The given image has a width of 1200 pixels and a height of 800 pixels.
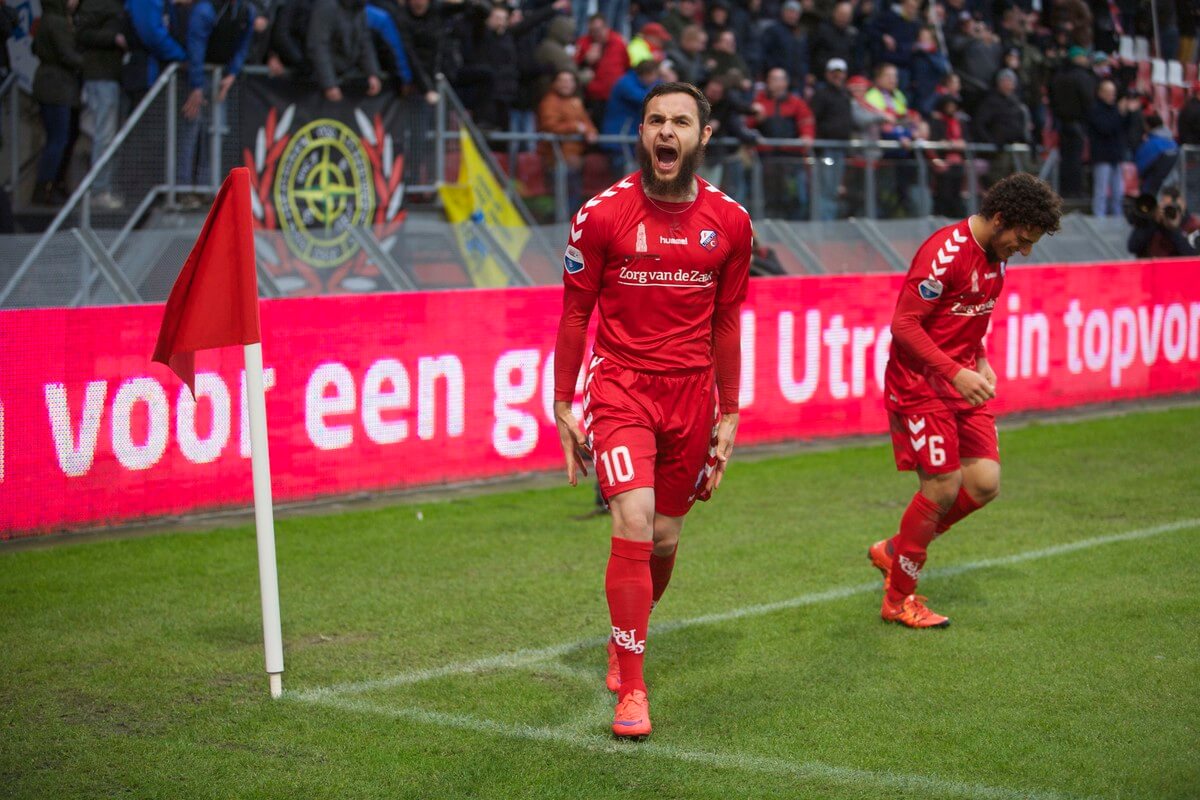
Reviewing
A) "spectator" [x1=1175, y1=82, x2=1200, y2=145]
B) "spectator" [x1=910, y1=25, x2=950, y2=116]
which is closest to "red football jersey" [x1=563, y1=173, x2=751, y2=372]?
"spectator" [x1=910, y1=25, x2=950, y2=116]

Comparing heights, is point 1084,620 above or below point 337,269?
below

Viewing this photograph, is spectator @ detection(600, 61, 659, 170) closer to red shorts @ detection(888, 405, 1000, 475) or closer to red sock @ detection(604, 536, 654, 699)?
red shorts @ detection(888, 405, 1000, 475)

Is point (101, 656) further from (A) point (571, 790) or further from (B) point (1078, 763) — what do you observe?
(B) point (1078, 763)

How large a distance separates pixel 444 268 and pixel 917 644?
638cm

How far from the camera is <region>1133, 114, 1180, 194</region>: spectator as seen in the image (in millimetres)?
19078

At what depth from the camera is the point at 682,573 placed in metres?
8.74

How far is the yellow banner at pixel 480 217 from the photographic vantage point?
41.7 feet

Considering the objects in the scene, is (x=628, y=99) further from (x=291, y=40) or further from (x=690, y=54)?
(x=291, y=40)

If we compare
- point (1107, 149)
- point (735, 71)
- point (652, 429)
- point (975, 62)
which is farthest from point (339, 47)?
point (1107, 149)

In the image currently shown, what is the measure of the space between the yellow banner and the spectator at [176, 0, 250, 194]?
214 cm

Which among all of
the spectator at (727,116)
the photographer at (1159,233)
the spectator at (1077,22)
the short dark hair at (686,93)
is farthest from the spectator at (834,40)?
the short dark hair at (686,93)

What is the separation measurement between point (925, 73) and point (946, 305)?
1353cm

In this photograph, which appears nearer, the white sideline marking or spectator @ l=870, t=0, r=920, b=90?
the white sideline marking

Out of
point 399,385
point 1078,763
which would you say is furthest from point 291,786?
point 399,385
